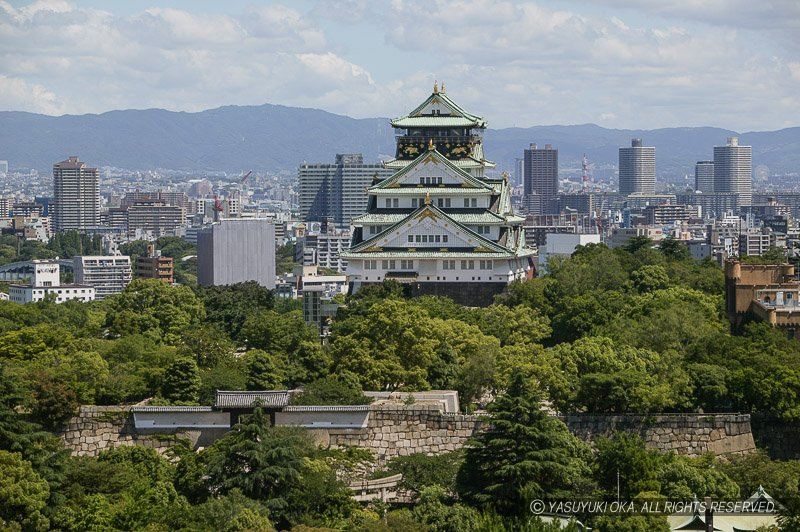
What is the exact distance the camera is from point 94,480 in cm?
4031

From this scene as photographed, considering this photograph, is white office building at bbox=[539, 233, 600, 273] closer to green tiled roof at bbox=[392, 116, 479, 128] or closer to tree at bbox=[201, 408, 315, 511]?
green tiled roof at bbox=[392, 116, 479, 128]

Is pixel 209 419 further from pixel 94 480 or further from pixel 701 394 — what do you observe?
pixel 701 394

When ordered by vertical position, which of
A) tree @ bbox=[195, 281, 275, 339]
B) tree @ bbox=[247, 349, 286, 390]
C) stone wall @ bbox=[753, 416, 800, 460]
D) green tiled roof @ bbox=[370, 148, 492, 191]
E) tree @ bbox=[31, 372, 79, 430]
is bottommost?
stone wall @ bbox=[753, 416, 800, 460]

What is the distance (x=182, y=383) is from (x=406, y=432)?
647 cm

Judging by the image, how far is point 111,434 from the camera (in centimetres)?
4644

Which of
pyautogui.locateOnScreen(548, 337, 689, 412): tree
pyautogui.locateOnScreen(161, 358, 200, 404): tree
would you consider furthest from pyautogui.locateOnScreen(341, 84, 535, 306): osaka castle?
pyautogui.locateOnScreen(161, 358, 200, 404): tree

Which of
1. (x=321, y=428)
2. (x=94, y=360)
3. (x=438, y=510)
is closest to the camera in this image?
(x=438, y=510)

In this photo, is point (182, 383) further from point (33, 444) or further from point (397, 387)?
point (33, 444)

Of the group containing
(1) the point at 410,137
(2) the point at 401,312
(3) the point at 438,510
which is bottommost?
(3) the point at 438,510

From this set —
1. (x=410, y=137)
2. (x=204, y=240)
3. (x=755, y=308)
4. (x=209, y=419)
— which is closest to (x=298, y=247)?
(x=204, y=240)

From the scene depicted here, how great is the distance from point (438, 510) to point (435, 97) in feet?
147

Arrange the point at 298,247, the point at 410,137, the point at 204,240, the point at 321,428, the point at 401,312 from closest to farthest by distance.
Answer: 1. the point at 321,428
2. the point at 401,312
3. the point at 410,137
4. the point at 204,240
5. the point at 298,247

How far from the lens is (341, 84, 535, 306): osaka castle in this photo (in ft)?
237

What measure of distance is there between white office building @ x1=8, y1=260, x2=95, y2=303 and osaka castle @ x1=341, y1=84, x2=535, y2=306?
53.0 meters
